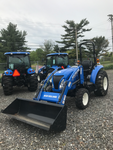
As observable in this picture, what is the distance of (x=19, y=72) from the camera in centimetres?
682

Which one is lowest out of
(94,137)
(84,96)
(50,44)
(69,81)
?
(94,137)

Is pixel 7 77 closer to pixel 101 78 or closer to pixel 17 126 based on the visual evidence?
pixel 17 126

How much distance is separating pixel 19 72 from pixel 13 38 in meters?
25.2

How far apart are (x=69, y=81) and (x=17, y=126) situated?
190 cm

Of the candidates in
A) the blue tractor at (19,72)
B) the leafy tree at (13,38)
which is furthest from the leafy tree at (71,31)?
the blue tractor at (19,72)

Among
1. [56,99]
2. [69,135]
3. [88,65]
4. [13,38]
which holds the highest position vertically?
[13,38]

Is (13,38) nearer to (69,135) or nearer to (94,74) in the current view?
(94,74)

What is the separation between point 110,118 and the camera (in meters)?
3.37

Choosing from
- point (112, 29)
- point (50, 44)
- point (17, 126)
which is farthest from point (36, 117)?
point (50, 44)

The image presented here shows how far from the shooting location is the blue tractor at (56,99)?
296 cm

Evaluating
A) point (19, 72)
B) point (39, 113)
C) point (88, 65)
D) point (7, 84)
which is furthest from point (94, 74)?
point (7, 84)

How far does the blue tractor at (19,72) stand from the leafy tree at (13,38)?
76.4ft

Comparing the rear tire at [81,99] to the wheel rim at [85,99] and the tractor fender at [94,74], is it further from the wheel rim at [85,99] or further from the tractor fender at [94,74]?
the tractor fender at [94,74]

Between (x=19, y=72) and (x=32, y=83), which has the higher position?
(x=19, y=72)
